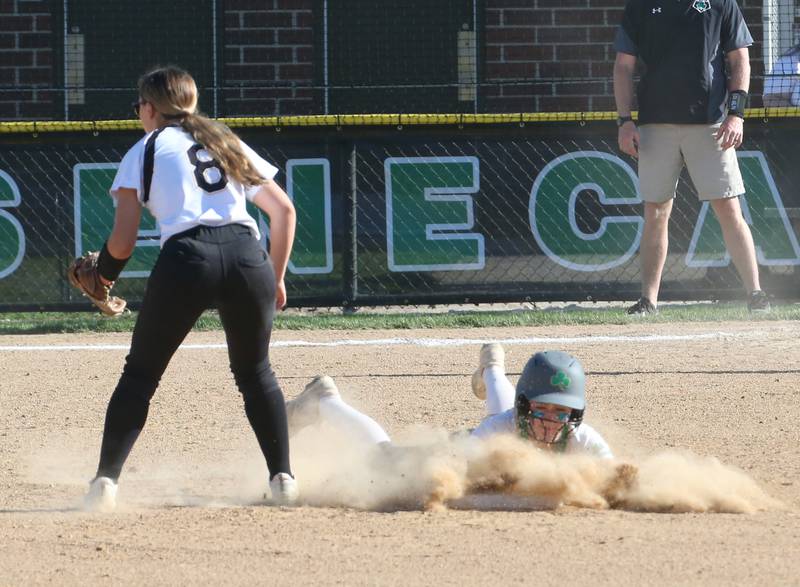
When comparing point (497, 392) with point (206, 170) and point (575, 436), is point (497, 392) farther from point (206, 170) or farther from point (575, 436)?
point (206, 170)

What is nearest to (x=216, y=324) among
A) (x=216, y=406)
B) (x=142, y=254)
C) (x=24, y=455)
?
(x=142, y=254)

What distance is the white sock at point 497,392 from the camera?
5559 mm

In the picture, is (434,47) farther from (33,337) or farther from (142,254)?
(33,337)

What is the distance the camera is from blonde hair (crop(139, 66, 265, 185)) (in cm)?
477

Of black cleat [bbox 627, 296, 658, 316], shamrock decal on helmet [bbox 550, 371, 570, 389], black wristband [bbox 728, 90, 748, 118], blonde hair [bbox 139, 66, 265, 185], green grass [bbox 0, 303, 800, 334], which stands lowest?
green grass [bbox 0, 303, 800, 334]

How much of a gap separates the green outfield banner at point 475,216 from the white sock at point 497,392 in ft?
15.6

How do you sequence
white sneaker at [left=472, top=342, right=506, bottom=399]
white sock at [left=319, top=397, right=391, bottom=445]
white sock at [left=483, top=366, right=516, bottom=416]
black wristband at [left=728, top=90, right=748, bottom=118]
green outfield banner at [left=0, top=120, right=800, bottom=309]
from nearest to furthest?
white sock at [left=319, top=397, right=391, bottom=445]
white sock at [left=483, top=366, right=516, bottom=416]
white sneaker at [left=472, top=342, right=506, bottom=399]
black wristband at [left=728, top=90, right=748, bottom=118]
green outfield banner at [left=0, top=120, right=800, bottom=309]

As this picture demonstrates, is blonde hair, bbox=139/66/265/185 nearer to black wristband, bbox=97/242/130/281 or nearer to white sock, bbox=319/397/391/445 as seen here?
black wristband, bbox=97/242/130/281

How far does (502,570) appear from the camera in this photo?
410 cm

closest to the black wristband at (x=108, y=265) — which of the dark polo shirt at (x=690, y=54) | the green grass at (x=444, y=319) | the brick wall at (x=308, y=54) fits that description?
the green grass at (x=444, y=319)

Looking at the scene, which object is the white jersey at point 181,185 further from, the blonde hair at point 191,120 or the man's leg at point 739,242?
the man's leg at point 739,242

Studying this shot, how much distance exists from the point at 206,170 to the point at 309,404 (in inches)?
45.5

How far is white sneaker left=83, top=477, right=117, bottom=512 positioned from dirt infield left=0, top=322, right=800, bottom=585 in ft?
0.16

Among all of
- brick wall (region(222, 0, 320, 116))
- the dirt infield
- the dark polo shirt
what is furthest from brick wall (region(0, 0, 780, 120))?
the dirt infield
